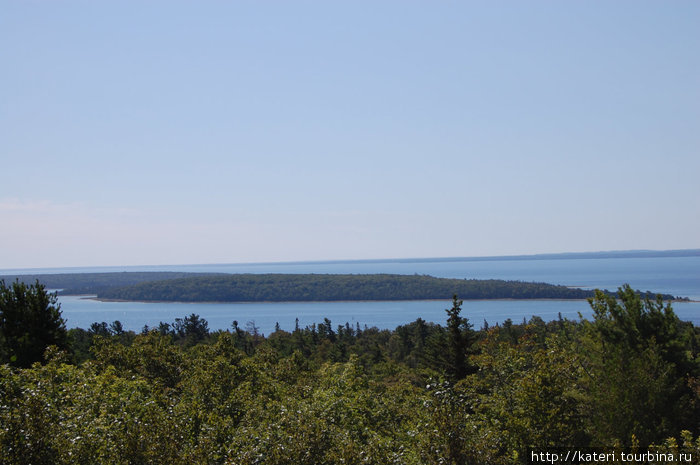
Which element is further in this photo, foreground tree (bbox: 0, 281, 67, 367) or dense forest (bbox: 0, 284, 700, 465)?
foreground tree (bbox: 0, 281, 67, 367)

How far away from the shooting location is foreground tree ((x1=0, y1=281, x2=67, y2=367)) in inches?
1021

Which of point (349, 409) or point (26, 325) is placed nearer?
point (349, 409)

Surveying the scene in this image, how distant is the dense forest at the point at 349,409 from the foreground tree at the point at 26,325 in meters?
0.11

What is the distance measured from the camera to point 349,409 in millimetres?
15695

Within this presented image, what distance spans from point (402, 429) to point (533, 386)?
158 inches

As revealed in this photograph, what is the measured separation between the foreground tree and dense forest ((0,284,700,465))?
106mm

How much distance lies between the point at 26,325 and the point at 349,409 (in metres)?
19.3

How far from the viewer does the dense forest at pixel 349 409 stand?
34.7 ft

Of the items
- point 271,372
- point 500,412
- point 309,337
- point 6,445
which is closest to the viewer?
point 6,445

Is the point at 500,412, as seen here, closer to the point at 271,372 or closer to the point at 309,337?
the point at 271,372

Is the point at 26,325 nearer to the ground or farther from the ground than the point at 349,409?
farther from the ground

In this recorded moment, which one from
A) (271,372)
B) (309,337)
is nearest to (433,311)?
(309,337)

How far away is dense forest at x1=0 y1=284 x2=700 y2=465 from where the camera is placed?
417 inches

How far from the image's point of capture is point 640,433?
14.6m
